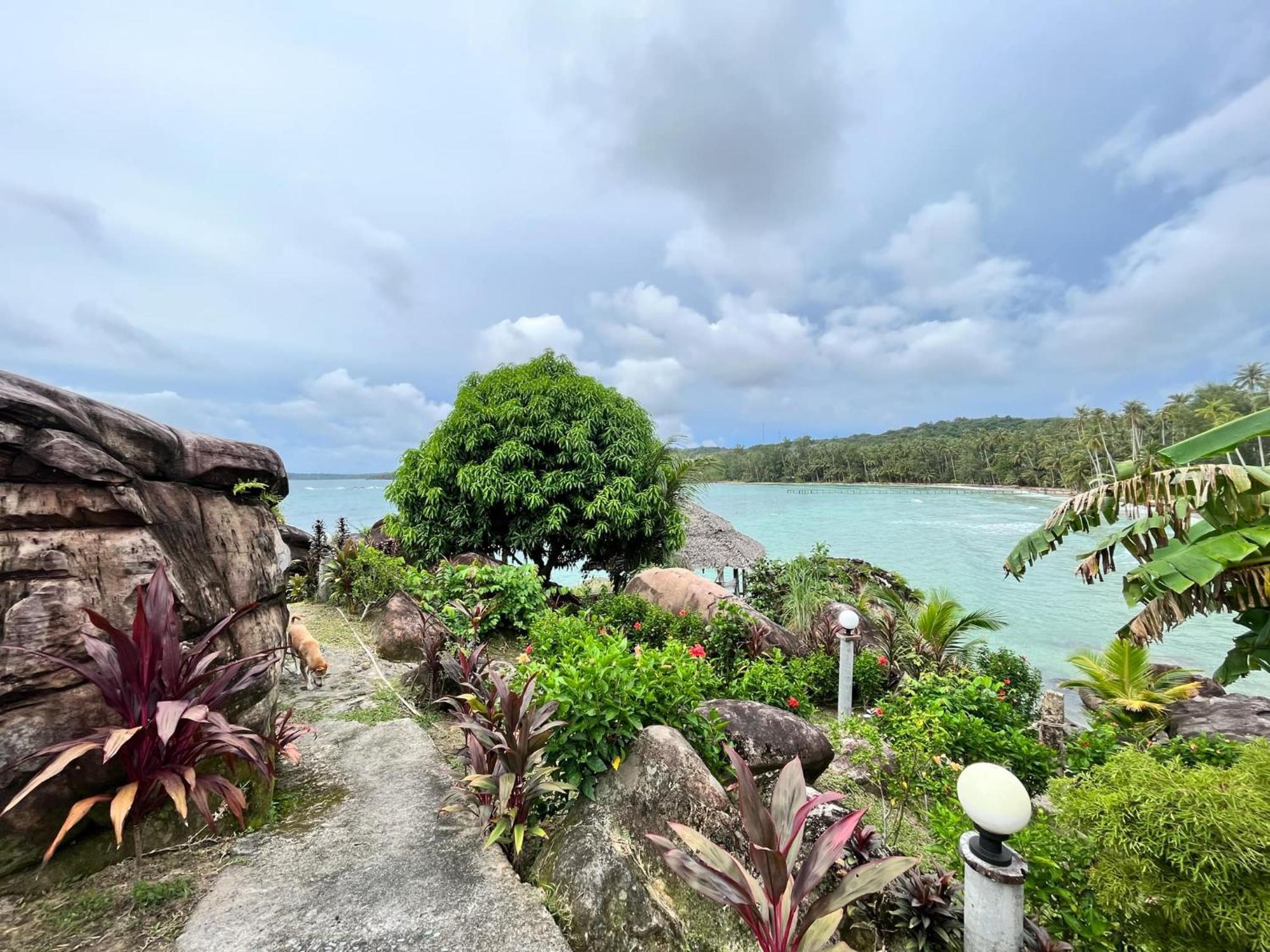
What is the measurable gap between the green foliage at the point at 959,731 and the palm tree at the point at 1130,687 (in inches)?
72.3

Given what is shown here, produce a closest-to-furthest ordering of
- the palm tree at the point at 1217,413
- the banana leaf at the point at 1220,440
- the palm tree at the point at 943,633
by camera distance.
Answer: the banana leaf at the point at 1220,440 → the palm tree at the point at 943,633 → the palm tree at the point at 1217,413

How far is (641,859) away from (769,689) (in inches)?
125

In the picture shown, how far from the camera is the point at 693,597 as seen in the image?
8117 millimetres

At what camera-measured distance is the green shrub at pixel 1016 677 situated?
641cm

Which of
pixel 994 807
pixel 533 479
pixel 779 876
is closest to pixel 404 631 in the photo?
pixel 533 479

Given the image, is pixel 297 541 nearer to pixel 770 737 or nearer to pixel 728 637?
pixel 728 637

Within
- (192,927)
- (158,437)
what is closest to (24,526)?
(158,437)

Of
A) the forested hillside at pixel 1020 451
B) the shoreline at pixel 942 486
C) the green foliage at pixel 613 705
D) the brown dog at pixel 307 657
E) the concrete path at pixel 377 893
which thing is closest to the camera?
the concrete path at pixel 377 893

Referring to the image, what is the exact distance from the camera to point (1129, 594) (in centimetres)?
488

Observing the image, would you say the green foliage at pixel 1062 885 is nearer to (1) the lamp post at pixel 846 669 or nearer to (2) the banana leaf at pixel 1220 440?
(1) the lamp post at pixel 846 669

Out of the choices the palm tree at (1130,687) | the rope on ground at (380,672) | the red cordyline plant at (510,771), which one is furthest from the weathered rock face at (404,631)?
the palm tree at (1130,687)

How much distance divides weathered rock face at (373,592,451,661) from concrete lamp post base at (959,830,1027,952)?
528 centimetres

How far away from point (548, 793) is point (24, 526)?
10.1 ft

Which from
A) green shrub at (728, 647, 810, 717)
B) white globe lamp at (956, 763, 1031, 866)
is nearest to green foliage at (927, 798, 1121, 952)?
white globe lamp at (956, 763, 1031, 866)
